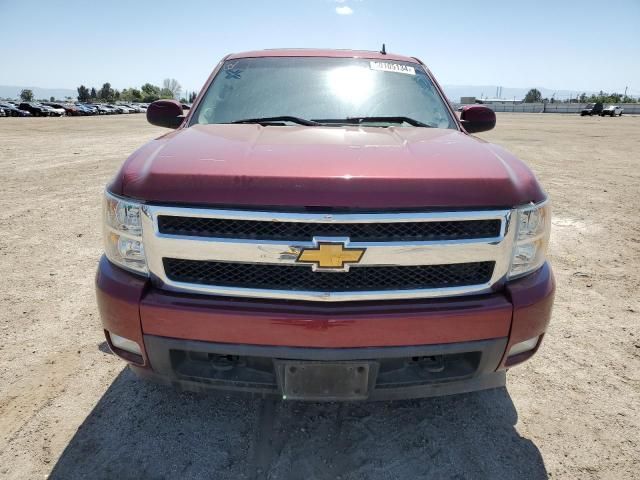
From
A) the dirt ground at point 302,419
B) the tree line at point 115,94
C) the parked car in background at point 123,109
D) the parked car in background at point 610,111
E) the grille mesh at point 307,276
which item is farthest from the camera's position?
the tree line at point 115,94

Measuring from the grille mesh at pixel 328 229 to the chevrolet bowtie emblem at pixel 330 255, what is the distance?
0.04 metres

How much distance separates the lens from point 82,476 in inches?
77.9

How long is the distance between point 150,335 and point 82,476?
2.43ft

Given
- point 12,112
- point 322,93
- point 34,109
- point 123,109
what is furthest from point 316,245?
point 123,109

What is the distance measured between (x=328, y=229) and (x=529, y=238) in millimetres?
871

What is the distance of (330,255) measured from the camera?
1721mm

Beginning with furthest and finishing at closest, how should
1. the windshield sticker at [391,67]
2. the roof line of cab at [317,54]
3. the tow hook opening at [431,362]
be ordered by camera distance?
1. the roof line of cab at [317,54]
2. the windshield sticker at [391,67]
3. the tow hook opening at [431,362]

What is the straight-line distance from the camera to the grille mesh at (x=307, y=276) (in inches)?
70.6

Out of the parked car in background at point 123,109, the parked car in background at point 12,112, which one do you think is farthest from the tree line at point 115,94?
the parked car in background at point 12,112

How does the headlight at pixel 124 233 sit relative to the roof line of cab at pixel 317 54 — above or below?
below

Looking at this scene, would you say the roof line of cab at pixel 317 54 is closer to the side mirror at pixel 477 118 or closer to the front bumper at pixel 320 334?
the side mirror at pixel 477 118

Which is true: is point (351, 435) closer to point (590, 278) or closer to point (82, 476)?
point (82, 476)

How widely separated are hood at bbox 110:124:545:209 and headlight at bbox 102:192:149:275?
0.18 feet

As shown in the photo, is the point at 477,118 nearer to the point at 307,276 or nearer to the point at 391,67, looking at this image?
the point at 391,67
